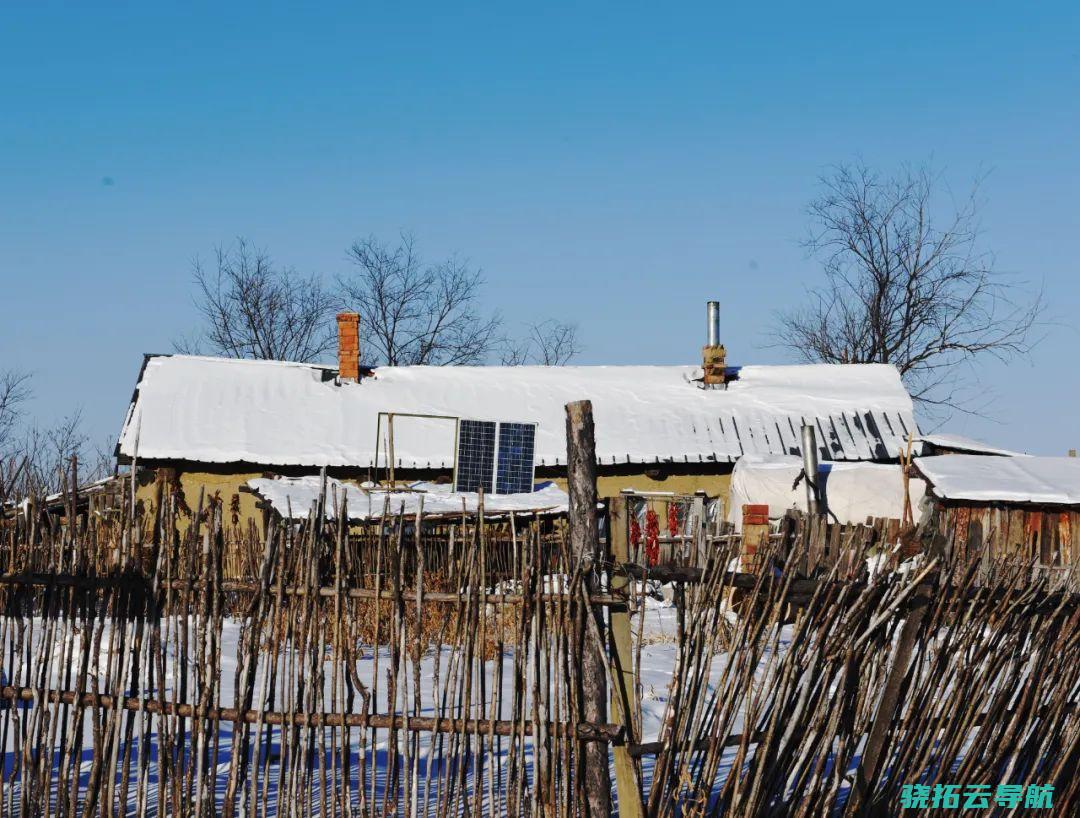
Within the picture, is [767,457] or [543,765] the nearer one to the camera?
[543,765]

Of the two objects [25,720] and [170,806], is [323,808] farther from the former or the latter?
[25,720]

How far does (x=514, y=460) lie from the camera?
20250mm

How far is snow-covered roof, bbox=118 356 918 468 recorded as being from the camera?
69.9 ft

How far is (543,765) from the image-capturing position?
440cm

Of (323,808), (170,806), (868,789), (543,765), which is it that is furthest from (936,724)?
(170,806)

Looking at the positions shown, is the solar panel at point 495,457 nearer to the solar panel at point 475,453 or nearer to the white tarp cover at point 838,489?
the solar panel at point 475,453

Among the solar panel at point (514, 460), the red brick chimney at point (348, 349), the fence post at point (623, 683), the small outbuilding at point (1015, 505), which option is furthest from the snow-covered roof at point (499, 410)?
the fence post at point (623, 683)

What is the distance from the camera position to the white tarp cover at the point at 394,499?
54.3 ft

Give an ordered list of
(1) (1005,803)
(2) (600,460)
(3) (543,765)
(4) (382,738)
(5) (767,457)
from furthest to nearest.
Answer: (2) (600,460), (5) (767,457), (4) (382,738), (1) (1005,803), (3) (543,765)

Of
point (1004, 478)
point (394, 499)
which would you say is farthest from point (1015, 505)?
point (394, 499)

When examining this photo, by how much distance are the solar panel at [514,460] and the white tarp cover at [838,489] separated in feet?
14.8

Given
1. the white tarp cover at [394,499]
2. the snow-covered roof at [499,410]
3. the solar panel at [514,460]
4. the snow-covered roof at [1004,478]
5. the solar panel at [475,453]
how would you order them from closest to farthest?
the snow-covered roof at [1004,478], the white tarp cover at [394,499], the solar panel at [475,453], the solar panel at [514,460], the snow-covered roof at [499,410]

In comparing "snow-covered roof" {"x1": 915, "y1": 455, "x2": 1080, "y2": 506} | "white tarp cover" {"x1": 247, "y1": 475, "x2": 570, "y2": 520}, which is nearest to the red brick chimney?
"white tarp cover" {"x1": 247, "y1": 475, "x2": 570, "y2": 520}

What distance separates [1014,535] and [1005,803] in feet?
36.3
